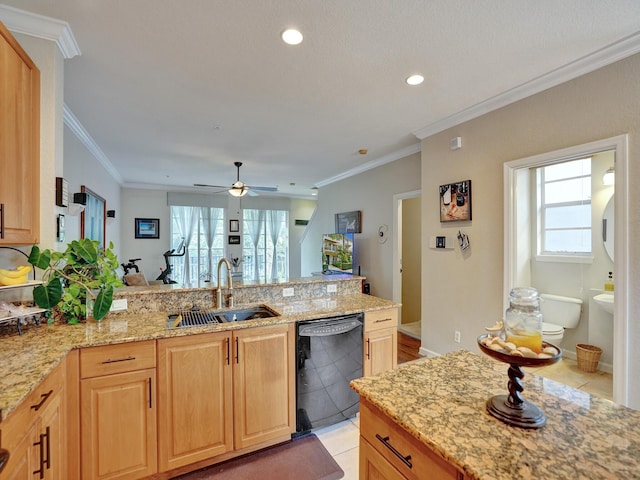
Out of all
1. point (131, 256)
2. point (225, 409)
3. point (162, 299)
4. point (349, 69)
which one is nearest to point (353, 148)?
point (349, 69)

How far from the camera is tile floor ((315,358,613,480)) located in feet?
6.49

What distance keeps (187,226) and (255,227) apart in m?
1.71

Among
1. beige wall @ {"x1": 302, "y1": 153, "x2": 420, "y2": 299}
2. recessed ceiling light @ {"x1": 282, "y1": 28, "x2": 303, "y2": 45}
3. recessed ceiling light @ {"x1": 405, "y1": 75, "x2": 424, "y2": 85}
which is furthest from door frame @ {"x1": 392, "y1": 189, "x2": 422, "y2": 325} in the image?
recessed ceiling light @ {"x1": 282, "y1": 28, "x2": 303, "y2": 45}

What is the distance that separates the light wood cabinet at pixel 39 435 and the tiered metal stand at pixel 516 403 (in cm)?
158

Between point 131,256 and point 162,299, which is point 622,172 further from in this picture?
point 131,256

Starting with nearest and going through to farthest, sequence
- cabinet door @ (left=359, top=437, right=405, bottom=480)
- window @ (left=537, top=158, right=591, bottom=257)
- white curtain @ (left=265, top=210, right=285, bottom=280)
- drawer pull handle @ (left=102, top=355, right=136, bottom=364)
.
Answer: cabinet door @ (left=359, top=437, right=405, bottom=480)
drawer pull handle @ (left=102, top=355, right=136, bottom=364)
window @ (left=537, top=158, right=591, bottom=257)
white curtain @ (left=265, top=210, right=285, bottom=280)

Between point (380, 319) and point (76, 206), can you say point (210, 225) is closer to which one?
point (76, 206)

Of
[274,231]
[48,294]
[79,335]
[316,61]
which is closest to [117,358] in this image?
[79,335]

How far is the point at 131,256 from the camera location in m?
6.74

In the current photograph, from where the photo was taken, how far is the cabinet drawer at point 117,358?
155 cm

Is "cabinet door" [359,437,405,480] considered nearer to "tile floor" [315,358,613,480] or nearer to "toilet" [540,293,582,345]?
"tile floor" [315,358,613,480]

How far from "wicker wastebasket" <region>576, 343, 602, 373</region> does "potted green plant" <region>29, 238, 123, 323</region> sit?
4.32 m

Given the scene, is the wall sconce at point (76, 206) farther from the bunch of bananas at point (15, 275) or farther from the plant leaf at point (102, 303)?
the plant leaf at point (102, 303)

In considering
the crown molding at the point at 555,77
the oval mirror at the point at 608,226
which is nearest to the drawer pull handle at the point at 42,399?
the crown molding at the point at 555,77
